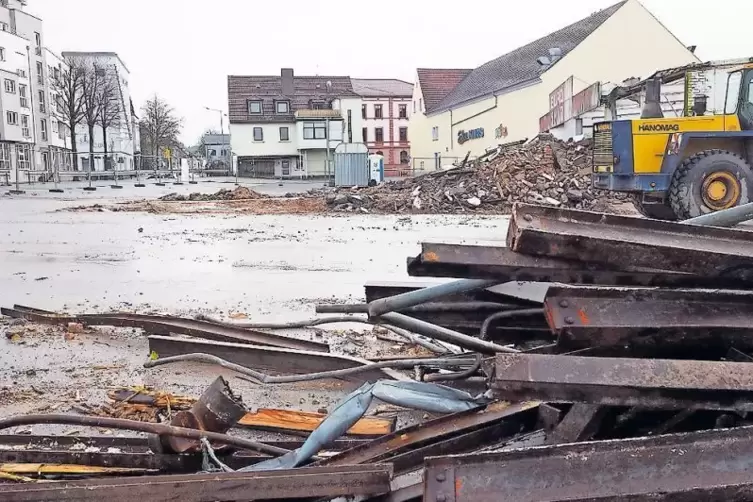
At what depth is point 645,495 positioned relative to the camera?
212 centimetres

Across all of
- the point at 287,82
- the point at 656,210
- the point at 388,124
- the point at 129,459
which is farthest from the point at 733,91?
the point at 388,124

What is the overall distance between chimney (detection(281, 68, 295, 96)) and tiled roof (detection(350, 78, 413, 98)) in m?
9.19

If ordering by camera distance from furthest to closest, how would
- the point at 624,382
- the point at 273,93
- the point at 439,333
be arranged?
the point at 273,93, the point at 439,333, the point at 624,382

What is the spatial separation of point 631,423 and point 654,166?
1201 centimetres

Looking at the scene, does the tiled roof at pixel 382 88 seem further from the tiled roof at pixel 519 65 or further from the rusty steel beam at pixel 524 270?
the rusty steel beam at pixel 524 270

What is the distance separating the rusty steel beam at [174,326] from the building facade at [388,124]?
72836 millimetres

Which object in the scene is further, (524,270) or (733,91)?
(733,91)

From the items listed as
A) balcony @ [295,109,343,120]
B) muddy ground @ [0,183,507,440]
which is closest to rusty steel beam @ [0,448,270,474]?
muddy ground @ [0,183,507,440]

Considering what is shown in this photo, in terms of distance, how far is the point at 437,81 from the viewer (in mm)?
64625

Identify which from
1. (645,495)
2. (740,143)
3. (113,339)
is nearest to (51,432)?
(113,339)

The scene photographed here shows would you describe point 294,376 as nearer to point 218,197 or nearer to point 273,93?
point 218,197

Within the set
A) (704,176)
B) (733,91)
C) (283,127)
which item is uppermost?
(283,127)

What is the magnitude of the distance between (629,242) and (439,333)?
160 cm

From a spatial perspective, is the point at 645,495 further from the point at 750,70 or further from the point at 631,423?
the point at 750,70
